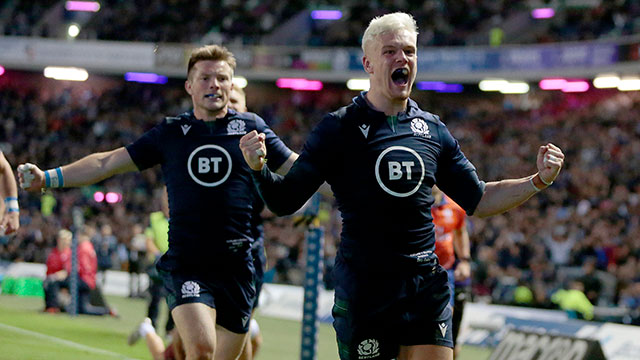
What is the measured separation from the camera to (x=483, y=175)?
32562mm

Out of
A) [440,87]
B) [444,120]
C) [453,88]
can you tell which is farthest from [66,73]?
[453,88]

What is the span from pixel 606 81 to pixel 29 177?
111ft

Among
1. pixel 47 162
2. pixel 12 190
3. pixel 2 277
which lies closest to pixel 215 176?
pixel 12 190

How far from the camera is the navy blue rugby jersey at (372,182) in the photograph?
480cm

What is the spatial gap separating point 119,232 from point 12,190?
25.5 m

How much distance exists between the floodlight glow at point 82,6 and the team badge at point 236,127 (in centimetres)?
4196

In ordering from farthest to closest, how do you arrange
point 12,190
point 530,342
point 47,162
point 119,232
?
1. point 47,162
2. point 119,232
3. point 530,342
4. point 12,190

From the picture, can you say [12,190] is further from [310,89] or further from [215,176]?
[310,89]

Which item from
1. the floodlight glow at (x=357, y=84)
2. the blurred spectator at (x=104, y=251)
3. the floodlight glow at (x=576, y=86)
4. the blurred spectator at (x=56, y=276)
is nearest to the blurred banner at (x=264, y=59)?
the floodlight glow at (x=357, y=84)

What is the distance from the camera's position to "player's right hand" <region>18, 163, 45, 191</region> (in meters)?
6.10

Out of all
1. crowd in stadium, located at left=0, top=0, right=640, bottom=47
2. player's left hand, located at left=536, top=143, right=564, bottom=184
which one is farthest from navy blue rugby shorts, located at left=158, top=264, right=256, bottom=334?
crowd in stadium, located at left=0, top=0, right=640, bottom=47

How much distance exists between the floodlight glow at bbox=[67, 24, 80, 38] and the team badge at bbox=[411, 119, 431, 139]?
137ft

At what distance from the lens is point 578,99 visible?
127 feet

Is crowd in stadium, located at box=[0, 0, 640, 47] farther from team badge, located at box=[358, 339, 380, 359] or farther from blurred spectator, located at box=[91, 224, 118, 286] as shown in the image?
team badge, located at box=[358, 339, 380, 359]
